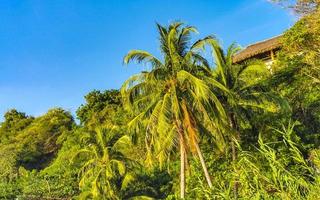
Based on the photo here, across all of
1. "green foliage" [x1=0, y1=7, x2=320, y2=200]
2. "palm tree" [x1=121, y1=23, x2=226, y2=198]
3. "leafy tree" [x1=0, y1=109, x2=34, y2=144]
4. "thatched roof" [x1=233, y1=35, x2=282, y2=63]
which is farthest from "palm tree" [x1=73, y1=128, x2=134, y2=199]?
"leafy tree" [x1=0, y1=109, x2=34, y2=144]

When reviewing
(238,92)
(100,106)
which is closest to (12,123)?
(100,106)

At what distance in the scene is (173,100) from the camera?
65.8ft

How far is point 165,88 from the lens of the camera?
20781mm

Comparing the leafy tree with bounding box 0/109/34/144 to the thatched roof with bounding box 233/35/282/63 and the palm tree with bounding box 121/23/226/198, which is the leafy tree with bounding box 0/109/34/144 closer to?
the thatched roof with bounding box 233/35/282/63

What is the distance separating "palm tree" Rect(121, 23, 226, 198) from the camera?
1995 cm

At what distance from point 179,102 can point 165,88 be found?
3.10ft

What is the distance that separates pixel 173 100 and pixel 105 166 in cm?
584

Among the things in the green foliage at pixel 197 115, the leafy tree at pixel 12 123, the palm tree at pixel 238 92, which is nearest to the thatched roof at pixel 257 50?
the green foliage at pixel 197 115

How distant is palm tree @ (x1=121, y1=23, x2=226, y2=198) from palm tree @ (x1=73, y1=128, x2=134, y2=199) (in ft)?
11.6

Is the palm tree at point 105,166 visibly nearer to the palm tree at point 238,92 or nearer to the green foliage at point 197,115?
the green foliage at point 197,115

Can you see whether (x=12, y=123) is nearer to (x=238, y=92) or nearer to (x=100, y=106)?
(x=100, y=106)

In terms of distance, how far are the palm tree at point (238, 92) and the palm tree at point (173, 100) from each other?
1.01 metres

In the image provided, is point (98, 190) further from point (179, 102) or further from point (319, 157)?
point (319, 157)

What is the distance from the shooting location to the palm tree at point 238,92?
2155 cm
